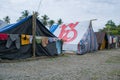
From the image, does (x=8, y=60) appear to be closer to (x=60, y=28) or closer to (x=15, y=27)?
(x=15, y=27)

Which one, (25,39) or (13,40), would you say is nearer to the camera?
(13,40)

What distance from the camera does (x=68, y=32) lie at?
1972 cm

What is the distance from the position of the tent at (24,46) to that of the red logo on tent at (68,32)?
4509 mm

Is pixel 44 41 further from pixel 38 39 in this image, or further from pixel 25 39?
pixel 25 39

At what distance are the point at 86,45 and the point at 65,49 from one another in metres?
2.07

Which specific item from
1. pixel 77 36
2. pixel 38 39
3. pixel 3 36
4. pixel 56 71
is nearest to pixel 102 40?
pixel 77 36

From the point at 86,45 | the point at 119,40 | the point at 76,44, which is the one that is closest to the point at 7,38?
the point at 76,44

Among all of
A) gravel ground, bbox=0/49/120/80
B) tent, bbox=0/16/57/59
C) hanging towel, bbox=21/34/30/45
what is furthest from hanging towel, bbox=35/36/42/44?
gravel ground, bbox=0/49/120/80

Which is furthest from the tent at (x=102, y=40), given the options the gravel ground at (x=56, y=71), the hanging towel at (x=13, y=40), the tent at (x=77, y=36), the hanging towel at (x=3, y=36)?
the hanging towel at (x=3, y=36)

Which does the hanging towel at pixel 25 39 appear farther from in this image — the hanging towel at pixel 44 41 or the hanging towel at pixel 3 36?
the hanging towel at pixel 44 41

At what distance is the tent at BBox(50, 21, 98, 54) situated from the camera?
1784 centimetres

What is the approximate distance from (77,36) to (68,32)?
4.64 feet

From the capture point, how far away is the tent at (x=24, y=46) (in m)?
11.1

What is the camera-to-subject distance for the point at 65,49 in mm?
18359
